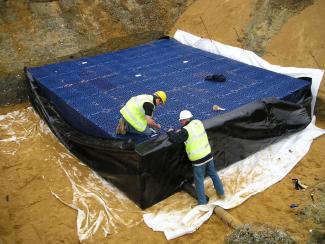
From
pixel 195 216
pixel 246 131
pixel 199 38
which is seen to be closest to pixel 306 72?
pixel 246 131

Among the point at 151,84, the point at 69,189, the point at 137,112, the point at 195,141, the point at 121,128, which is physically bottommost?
the point at 69,189

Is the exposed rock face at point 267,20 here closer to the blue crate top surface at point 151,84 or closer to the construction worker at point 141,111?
the blue crate top surface at point 151,84

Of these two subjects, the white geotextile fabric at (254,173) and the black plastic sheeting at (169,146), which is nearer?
the white geotextile fabric at (254,173)

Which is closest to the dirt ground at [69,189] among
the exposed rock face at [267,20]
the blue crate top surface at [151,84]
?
the exposed rock face at [267,20]

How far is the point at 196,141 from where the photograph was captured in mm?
5414

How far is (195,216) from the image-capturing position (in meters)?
5.53

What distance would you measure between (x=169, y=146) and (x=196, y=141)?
47 cm

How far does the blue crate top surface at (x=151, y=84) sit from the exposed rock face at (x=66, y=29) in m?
0.80

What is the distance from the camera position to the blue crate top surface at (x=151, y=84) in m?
6.98

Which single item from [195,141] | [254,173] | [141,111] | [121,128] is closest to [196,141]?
[195,141]

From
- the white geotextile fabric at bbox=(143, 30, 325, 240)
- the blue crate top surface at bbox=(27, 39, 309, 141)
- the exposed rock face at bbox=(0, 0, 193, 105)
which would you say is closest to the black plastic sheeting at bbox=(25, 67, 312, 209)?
the white geotextile fabric at bbox=(143, 30, 325, 240)

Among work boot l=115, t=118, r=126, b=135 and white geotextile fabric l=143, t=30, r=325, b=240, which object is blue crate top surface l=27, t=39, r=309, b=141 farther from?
white geotextile fabric l=143, t=30, r=325, b=240

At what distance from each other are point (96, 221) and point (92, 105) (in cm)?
257

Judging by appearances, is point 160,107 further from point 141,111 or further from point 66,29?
point 66,29
